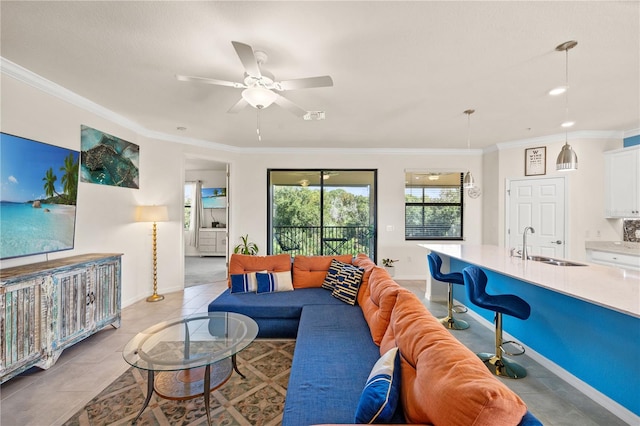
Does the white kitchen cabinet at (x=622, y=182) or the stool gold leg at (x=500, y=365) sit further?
the white kitchen cabinet at (x=622, y=182)

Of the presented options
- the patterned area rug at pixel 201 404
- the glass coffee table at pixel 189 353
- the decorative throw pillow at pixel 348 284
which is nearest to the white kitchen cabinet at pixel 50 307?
the patterned area rug at pixel 201 404

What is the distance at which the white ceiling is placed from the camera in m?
1.70

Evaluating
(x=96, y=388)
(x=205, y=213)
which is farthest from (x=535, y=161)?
(x=205, y=213)

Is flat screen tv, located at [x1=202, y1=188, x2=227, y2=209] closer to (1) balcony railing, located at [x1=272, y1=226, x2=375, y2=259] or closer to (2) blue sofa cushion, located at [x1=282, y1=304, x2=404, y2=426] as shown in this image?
(1) balcony railing, located at [x1=272, y1=226, x2=375, y2=259]

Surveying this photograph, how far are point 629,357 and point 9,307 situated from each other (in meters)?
4.51

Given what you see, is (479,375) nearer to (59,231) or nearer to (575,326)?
(575,326)

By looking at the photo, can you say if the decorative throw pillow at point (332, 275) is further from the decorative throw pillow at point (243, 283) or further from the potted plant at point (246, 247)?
the potted plant at point (246, 247)

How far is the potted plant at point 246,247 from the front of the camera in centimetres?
501

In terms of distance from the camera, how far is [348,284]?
286 centimetres

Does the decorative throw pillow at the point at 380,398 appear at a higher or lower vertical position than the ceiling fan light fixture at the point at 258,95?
lower

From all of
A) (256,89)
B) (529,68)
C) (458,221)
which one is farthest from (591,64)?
(458,221)

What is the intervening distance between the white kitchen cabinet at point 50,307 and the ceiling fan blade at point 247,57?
8.08ft

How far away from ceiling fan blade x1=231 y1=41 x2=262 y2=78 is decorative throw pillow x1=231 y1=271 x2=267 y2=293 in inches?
85.9

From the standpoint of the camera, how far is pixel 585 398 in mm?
1955
